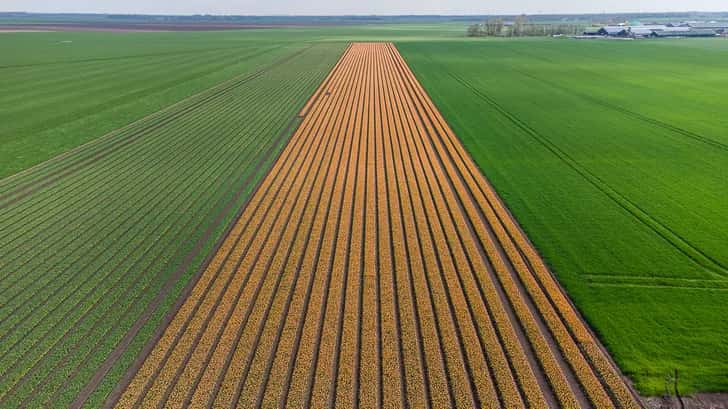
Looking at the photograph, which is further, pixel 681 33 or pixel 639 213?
pixel 681 33

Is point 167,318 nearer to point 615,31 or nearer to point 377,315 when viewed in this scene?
point 377,315

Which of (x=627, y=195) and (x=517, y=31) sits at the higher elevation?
(x=517, y=31)

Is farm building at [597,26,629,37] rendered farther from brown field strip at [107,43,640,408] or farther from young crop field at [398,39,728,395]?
brown field strip at [107,43,640,408]

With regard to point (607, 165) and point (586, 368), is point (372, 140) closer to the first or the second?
point (607, 165)

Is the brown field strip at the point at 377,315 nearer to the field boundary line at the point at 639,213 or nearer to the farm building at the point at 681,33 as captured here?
the field boundary line at the point at 639,213

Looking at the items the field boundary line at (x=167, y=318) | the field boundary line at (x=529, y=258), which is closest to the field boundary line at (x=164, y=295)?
the field boundary line at (x=167, y=318)

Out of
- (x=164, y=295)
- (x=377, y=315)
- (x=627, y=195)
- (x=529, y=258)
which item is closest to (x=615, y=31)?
(x=627, y=195)

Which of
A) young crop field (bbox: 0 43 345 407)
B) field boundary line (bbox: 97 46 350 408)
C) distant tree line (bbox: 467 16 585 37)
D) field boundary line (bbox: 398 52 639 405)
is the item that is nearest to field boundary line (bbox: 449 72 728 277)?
field boundary line (bbox: 398 52 639 405)
